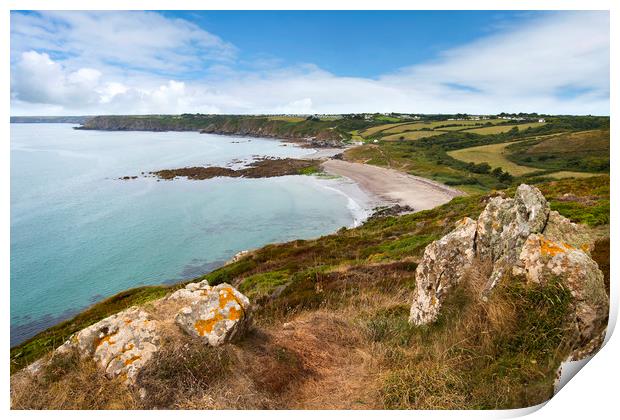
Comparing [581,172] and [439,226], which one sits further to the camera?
[581,172]

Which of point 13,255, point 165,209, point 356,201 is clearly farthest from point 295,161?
point 13,255

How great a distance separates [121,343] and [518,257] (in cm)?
591

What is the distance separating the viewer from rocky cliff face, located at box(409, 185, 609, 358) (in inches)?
193

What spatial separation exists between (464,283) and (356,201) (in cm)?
4321

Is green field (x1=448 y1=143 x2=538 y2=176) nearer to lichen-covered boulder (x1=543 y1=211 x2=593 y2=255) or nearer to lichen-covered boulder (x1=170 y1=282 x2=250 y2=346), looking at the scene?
lichen-covered boulder (x1=543 y1=211 x2=593 y2=255)

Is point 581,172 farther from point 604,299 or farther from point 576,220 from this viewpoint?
point 604,299

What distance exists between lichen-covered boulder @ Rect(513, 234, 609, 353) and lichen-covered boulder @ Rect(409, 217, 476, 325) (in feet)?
3.68

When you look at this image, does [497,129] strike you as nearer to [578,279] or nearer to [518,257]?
[518,257]

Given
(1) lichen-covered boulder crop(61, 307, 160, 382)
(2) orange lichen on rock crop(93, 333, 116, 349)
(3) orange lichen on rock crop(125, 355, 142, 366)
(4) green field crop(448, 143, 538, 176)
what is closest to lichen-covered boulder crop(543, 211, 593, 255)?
(1) lichen-covered boulder crop(61, 307, 160, 382)

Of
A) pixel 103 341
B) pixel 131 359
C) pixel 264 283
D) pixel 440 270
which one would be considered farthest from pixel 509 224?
pixel 264 283

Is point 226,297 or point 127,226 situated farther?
point 127,226

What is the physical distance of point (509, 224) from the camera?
6.35 metres

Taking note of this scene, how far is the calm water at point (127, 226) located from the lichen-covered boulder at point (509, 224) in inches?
922

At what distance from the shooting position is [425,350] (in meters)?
5.52
